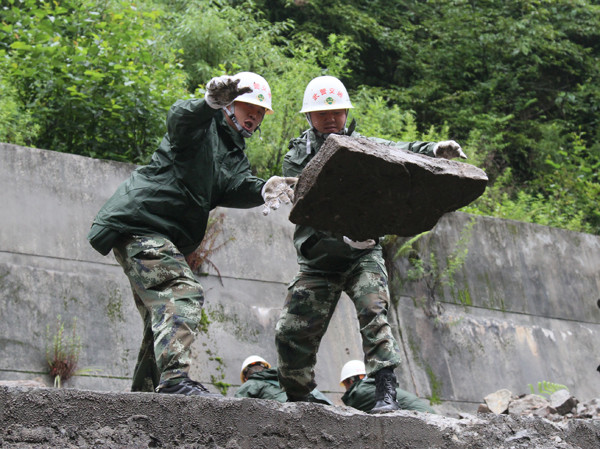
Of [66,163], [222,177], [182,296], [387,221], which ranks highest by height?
[66,163]

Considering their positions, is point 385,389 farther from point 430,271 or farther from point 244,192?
point 430,271

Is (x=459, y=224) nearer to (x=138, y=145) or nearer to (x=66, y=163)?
(x=138, y=145)

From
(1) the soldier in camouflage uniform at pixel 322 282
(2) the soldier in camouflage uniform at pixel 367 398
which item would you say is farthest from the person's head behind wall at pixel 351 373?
(1) the soldier in camouflage uniform at pixel 322 282

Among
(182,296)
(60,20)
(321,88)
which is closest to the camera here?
(182,296)

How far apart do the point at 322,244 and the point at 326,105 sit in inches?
32.9

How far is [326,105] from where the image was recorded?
188 inches

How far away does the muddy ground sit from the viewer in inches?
116

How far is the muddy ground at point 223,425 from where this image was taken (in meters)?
2.96

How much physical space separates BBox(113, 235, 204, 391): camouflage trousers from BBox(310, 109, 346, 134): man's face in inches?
46.2

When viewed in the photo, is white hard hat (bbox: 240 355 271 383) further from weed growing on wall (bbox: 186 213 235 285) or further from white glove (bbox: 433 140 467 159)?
white glove (bbox: 433 140 467 159)

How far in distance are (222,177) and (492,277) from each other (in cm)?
459

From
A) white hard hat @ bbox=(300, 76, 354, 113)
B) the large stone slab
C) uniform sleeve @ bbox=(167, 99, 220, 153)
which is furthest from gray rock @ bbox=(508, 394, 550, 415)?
uniform sleeve @ bbox=(167, 99, 220, 153)

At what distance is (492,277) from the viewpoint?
8.45m

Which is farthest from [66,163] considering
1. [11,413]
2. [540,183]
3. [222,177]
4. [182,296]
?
[540,183]
